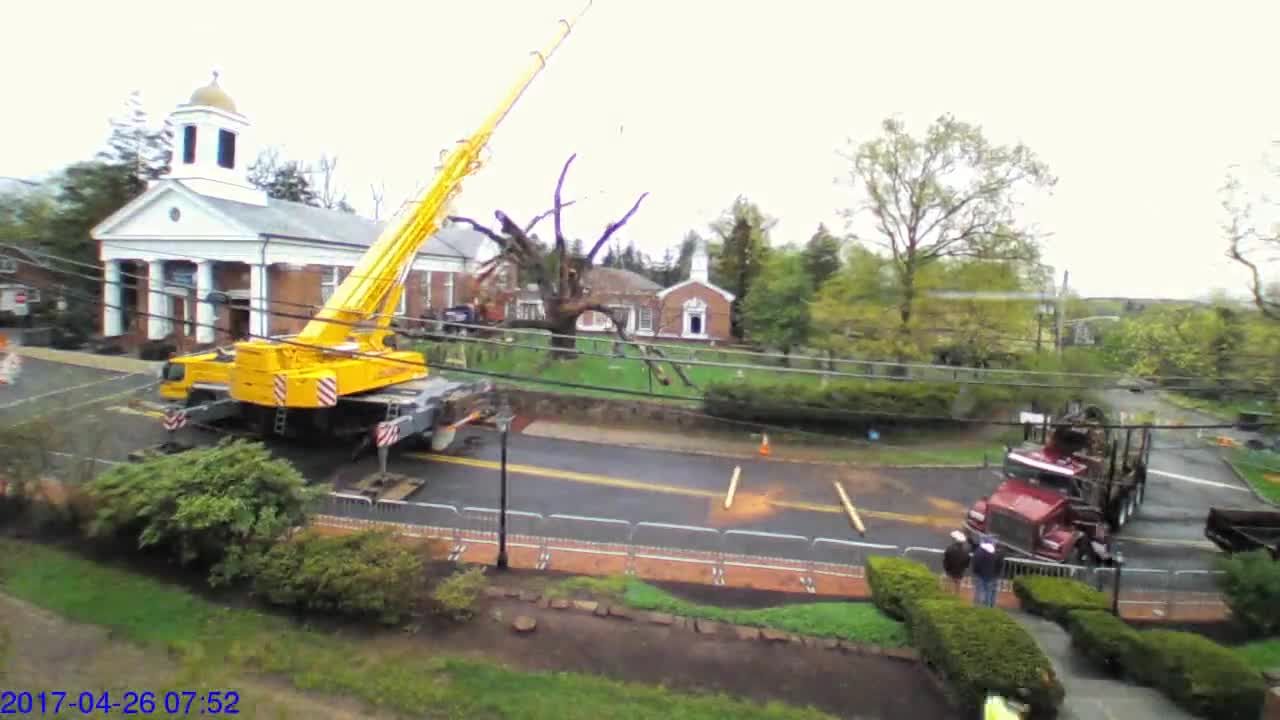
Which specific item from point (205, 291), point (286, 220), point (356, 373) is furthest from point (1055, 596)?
point (286, 220)

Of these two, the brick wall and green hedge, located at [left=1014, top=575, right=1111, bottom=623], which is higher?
the brick wall

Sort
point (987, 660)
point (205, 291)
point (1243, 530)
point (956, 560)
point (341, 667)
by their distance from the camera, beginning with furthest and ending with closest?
point (205, 291), point (1243, 530), point (956, 560), point (341, 667), point (987, 660)

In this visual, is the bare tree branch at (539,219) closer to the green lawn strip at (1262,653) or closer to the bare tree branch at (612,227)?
the bare tree branch at (612,227)

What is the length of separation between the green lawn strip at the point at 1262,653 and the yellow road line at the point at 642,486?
15.5ft

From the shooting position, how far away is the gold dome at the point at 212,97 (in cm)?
2766

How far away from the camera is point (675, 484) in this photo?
48.1ft

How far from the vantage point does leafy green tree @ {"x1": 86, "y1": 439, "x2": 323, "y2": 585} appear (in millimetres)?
7688

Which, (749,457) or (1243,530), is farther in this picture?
(749,457)

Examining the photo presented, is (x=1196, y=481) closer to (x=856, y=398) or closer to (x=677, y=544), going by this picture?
(x=856, y=398)

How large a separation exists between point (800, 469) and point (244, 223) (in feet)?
78.1

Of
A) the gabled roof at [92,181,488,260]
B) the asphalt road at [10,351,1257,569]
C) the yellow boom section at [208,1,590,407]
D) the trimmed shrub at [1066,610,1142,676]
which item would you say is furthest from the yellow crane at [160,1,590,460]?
the trimmed shrub at [1066,610,1142,676]

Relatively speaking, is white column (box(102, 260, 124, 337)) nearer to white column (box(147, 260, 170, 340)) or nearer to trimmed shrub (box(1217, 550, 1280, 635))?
white column (box(147, 260, 170, 340))

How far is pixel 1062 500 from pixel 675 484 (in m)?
7.50

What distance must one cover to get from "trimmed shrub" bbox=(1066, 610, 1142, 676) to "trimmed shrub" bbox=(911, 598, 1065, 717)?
1614mm
